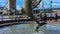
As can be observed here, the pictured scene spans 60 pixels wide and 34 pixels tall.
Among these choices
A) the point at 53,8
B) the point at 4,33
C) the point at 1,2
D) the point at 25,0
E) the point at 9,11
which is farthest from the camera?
the point at 53,8

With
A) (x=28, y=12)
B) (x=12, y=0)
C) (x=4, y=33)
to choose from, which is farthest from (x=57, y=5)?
(x=28, y=12)

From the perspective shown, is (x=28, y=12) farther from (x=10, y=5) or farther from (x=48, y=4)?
(x=48, y=4)

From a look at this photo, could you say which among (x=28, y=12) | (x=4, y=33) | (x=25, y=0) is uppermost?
(x=25, y=0)

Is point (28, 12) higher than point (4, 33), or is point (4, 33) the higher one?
point (28, 12)

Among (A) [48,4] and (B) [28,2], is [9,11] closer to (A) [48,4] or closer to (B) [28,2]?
(A) [48,4]

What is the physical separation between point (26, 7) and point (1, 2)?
23654 millimetres

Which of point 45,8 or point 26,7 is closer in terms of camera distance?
point 26,7

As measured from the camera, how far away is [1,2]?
2667 centimetres

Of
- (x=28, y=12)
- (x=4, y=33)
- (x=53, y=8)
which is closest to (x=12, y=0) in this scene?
(x=53, y=8)

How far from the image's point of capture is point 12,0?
2481cm

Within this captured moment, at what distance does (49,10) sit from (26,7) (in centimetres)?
2720

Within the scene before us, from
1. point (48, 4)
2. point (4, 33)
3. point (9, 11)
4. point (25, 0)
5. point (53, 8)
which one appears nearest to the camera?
point (25, 0)

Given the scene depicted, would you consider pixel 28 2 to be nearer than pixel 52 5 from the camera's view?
Yes

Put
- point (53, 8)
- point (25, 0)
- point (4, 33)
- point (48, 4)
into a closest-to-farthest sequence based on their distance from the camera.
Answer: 1. point (25, 0)
2. point (4, 33)
3. point (48, 4)
4. point (53, 8)
